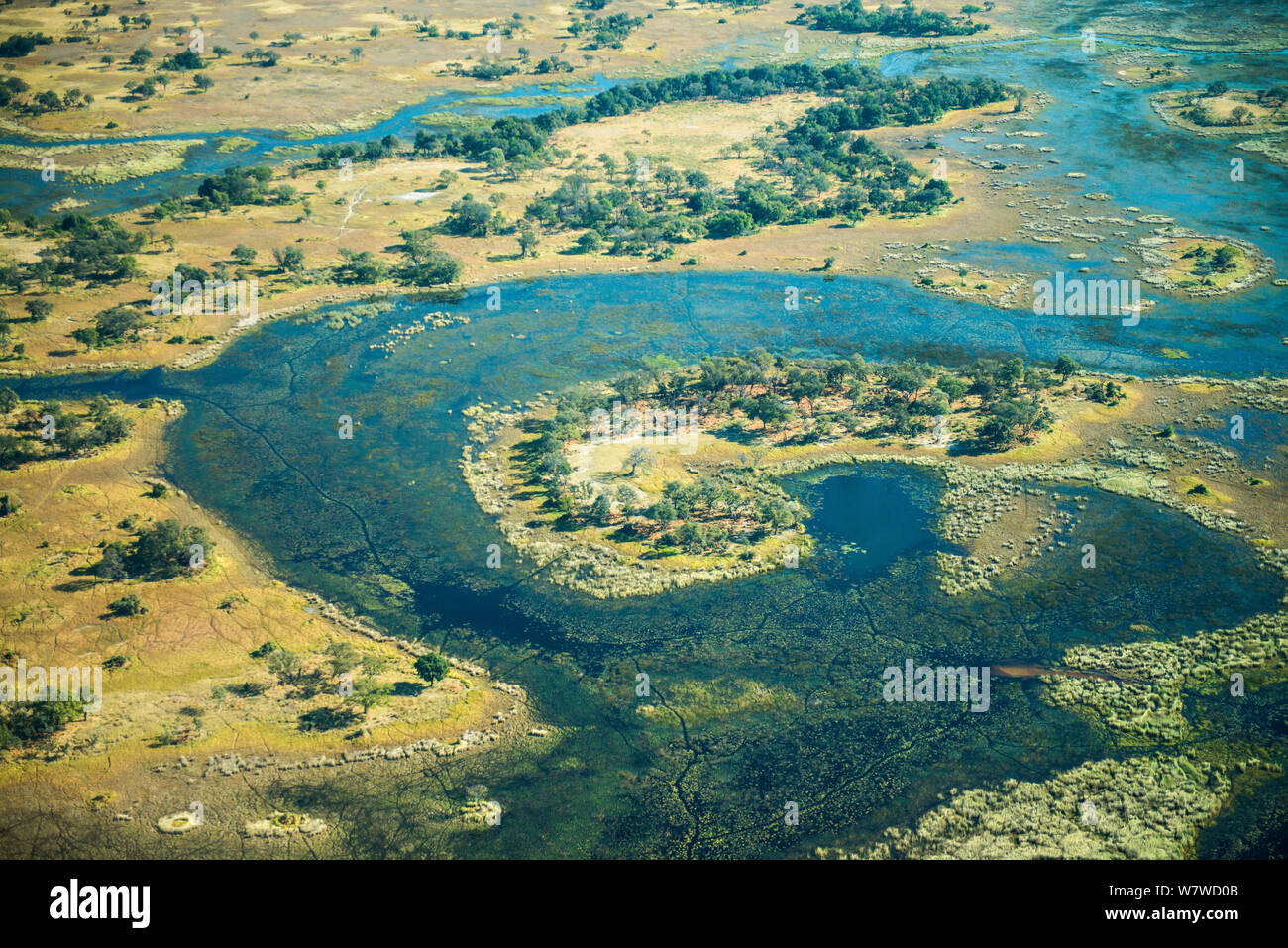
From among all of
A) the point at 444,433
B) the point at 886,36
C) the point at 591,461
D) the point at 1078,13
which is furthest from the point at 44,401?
the point at 1078,13

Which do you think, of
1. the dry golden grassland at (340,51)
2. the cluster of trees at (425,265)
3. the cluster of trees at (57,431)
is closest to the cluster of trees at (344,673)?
the cluster of trees at (57,431)

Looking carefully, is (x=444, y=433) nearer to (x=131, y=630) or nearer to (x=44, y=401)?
(x=131, y=630)

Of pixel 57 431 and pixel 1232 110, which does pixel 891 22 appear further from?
pixel 57 431

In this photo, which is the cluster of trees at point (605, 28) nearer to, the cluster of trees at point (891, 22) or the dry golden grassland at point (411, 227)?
the cluster of trees at point (891, 22)

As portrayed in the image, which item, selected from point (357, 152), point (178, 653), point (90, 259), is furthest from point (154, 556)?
point (357, 152)

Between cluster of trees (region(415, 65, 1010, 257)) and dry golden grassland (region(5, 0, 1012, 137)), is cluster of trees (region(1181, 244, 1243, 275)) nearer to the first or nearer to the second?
cluster of trees (region(415, 65, 1010, 257))

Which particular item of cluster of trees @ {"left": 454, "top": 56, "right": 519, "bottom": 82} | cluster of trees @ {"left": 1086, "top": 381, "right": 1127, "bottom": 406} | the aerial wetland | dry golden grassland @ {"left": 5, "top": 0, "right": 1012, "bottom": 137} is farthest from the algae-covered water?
cluster of trees @ {"left": 454, "top": 56, "right": 519, "bottom": 82}
